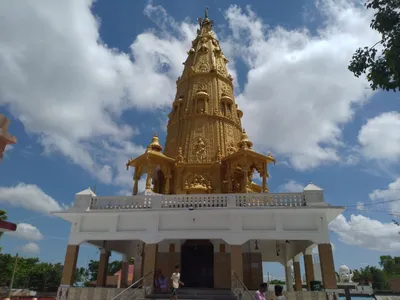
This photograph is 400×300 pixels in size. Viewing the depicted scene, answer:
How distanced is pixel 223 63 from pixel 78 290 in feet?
60.9

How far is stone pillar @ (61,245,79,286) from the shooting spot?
12641 millimetres

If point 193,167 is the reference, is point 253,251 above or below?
below

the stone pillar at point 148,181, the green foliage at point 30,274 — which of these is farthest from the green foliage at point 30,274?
the stone pillar at point 148,181

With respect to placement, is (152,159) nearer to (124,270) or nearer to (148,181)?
(148,181)

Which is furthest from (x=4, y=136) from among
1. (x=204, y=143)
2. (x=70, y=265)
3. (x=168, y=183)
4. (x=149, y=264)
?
(x=204, y=143)

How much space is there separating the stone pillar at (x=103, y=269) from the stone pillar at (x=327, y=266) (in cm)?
1024

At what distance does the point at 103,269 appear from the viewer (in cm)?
1552

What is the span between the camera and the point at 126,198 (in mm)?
13789

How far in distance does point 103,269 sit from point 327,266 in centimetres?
1059

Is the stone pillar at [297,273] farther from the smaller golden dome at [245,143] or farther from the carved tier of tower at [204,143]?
the smaller golden dome at [245,143]

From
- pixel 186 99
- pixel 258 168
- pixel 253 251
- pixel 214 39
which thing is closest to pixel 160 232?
pixel 253 251

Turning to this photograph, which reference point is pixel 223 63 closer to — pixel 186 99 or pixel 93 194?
pixel 186 99

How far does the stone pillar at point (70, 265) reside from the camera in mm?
12641

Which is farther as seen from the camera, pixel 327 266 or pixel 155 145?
pixel 155 145
